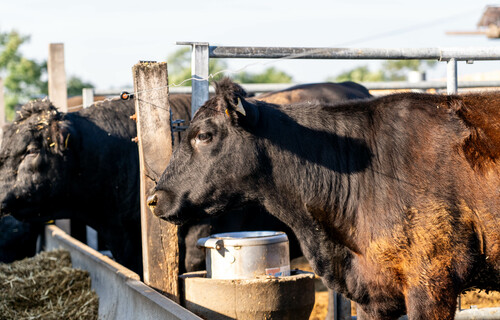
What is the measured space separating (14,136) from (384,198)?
157 inches

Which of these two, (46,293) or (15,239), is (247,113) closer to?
(46,293)

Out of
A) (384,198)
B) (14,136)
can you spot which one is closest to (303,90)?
(14,136)

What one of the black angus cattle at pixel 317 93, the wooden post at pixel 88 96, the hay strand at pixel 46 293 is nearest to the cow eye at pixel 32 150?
the hay strand at pixel 46 293

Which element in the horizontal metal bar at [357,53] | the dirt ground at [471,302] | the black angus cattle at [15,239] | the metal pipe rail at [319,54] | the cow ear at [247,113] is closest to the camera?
the cow ear at [247,113]

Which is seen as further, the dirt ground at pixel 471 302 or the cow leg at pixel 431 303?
the dirt ground at pixel 471 302

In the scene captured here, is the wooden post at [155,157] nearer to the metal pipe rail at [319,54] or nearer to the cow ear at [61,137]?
the metal pipe rail at [319,54]

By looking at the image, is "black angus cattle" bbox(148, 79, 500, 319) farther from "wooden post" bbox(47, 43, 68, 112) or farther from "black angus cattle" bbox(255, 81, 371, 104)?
"wooden post" bbox(47, 43, 68, 112)

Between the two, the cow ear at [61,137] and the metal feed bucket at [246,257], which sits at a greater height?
the cow ear at [61,137]

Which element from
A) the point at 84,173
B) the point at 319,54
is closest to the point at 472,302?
the point at 319,54

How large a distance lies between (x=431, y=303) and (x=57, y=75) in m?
6.52

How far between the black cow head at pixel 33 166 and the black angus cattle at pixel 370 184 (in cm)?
236

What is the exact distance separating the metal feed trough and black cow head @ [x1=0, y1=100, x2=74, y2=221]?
2218 mm

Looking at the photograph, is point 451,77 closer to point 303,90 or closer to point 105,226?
point 303,90

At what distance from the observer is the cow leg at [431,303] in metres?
3.53
